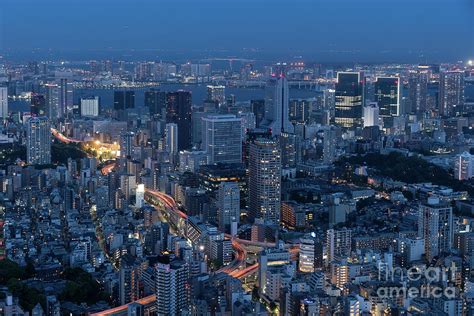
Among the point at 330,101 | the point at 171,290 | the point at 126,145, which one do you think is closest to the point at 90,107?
the point at 330,101

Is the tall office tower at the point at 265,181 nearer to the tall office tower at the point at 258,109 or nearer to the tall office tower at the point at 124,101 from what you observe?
the tall office tower at the point at 258,109

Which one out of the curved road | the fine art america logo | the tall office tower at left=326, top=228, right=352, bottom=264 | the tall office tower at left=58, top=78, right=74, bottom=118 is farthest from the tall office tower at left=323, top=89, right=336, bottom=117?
the fine art america logo

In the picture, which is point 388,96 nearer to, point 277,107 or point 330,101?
point 330,101

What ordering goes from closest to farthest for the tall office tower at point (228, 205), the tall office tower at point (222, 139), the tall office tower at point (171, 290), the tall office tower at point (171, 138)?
the tall office tower at point (171, 290)
the tall office tower at point (228, 205)
the tall office tower at point (222, 139)
the tall office tower at point (171, 138)

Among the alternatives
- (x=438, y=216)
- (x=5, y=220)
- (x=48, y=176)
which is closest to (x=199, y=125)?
(x=48, y=176)

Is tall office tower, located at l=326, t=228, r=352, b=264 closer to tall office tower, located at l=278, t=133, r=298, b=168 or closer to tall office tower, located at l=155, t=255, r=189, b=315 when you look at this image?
tall office tower, located at l=155, t=255, r=189, b=315

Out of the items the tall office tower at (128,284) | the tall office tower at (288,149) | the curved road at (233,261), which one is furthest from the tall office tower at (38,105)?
the tall office tower at (128,284)
